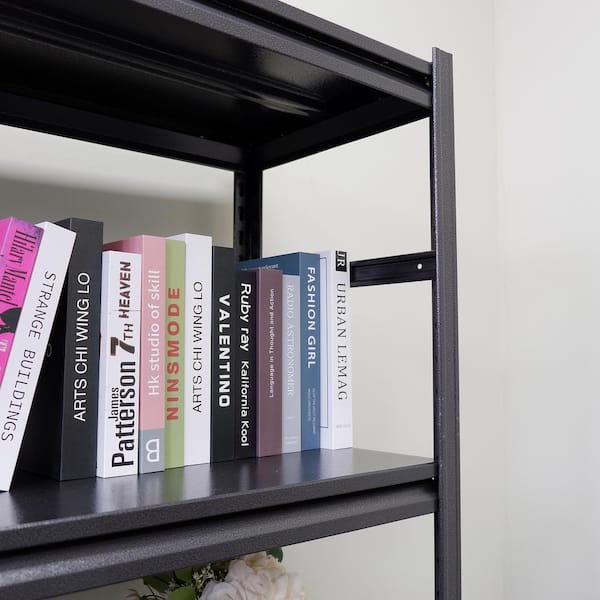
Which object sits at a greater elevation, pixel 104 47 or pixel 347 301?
pixel 104 47

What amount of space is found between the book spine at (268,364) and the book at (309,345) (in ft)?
0.13

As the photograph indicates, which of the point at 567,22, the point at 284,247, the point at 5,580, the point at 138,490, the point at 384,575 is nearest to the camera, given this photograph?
the point at 5,580

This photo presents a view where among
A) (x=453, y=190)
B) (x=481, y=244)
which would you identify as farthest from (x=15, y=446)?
(x=481, y=244)

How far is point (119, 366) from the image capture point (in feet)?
2.39

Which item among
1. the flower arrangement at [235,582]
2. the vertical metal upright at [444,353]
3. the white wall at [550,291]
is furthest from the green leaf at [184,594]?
the white wall at [550,291]

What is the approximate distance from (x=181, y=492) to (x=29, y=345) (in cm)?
20

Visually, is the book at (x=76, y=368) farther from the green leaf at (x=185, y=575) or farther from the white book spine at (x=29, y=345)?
the green leaf at (x=185, y=575)

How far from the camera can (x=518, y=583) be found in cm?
159

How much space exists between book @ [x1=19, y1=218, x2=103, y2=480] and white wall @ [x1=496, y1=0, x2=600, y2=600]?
44.7 inches

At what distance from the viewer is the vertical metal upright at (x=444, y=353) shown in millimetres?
817

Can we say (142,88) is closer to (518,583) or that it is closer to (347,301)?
(347,301)

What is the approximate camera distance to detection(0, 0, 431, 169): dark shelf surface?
0.71 metres

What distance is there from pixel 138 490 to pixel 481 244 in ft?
3.88

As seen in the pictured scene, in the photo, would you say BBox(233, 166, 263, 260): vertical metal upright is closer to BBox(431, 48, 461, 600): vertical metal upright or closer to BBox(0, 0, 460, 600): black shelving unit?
BBox(0, 0, 460, 600): black shelving unit
